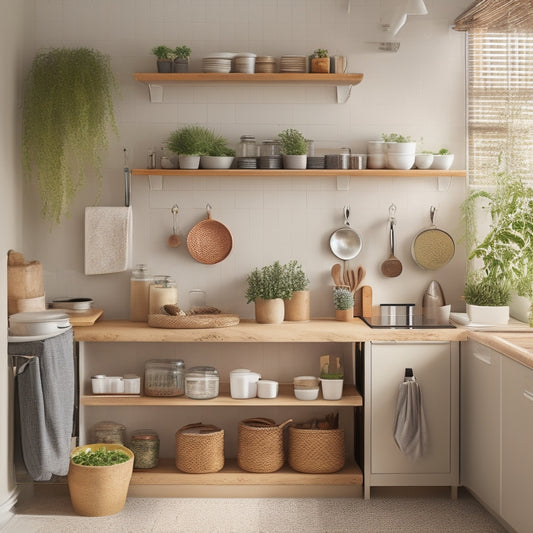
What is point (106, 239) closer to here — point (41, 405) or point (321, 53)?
point (41, 405)

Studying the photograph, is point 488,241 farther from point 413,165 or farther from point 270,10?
point 270,10

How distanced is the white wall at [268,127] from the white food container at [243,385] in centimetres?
48

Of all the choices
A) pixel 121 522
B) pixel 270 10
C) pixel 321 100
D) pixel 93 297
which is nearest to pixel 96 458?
pixel 121 522

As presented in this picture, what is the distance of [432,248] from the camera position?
477 cm

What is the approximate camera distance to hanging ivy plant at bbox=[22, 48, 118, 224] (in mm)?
4414

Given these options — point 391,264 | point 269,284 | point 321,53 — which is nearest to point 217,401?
point 269,284

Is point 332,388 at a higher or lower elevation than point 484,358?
lower

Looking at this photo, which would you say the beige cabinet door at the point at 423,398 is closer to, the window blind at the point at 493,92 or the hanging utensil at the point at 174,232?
the window blind at the point at 493,92

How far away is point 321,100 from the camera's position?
4742 millimetres

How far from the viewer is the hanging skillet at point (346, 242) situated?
477 cm

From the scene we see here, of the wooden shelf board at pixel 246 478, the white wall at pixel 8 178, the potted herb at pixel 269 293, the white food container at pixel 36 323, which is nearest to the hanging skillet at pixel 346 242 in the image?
the potted herb at pixel 269 293

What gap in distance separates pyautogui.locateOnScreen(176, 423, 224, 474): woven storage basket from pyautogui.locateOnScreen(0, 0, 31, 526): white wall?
2.91 feet

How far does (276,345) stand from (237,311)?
303 mm

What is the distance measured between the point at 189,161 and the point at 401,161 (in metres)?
1.19
